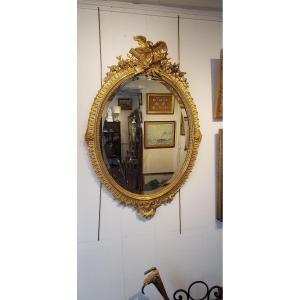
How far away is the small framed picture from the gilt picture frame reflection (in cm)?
14

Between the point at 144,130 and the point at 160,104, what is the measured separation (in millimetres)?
184

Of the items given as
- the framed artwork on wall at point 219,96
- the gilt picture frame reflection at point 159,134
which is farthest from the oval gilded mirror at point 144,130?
the framed artwork on wall at point 219,96

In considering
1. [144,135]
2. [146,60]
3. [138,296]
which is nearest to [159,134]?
[144,135]

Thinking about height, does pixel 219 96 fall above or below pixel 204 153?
above

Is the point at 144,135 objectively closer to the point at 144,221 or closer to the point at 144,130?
the point at 144,130

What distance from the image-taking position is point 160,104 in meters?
1.76

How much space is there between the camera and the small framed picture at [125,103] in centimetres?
169

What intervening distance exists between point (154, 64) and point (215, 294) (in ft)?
4.82

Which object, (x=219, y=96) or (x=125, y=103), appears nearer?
(x=125, y=103)
